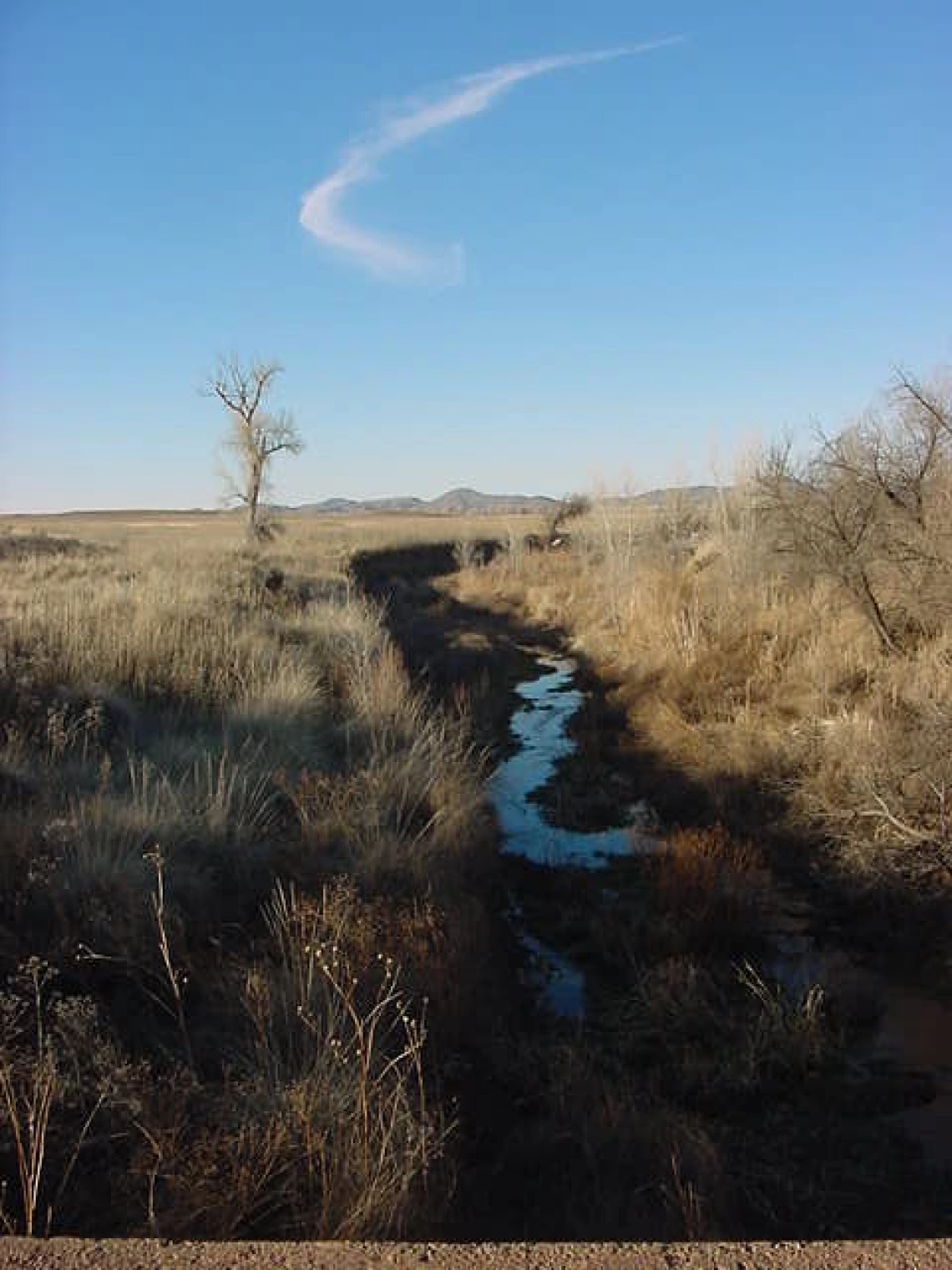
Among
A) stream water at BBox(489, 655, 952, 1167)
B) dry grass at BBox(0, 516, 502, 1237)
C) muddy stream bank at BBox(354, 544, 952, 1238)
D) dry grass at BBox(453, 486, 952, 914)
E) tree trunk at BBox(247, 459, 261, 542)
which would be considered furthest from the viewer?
tree trunk at BBox(247, 459, 261, 542)

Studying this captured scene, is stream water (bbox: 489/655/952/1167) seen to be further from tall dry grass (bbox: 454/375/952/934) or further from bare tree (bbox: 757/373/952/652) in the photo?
bare tree (bbox: 757/373/952/652)

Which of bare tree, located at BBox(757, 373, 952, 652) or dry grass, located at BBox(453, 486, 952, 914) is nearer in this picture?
dry grass, located at BBox(453, 486, 952, 914)

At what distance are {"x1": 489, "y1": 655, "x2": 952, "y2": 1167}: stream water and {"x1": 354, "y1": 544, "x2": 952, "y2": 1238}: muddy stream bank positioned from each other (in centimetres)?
2

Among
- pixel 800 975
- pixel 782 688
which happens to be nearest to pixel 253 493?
pixel 782 688

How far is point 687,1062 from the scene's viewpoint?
5180mm

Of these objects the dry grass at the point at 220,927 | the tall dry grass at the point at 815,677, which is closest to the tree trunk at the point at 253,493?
the tall dry grass at the point at 815,677

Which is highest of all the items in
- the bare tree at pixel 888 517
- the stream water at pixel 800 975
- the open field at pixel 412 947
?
the bare tree at pixel 888 517

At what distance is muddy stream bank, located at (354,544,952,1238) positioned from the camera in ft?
12.3

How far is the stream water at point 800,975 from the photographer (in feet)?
17.0

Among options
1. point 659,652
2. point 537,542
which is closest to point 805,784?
point 659,652

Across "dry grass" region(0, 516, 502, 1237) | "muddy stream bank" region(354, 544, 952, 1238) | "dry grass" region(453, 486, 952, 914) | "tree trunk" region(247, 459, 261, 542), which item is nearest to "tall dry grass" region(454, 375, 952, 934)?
"dry grass" region(453, 486, 952, 914)

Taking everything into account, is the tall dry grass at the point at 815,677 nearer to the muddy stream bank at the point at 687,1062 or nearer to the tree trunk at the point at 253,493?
the muddy stream bank at the point at 687,1062

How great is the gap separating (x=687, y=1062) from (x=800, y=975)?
5.37ft

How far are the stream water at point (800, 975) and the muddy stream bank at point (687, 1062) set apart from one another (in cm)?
2
